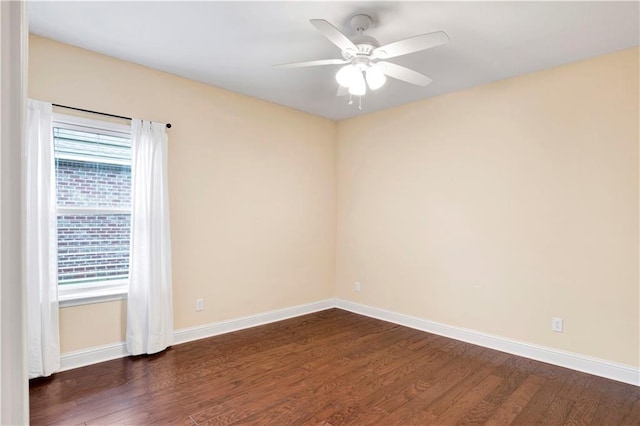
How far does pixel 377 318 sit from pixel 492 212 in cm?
187

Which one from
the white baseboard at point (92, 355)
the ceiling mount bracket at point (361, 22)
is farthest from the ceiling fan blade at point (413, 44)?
the white baseboard at point (92, 355)

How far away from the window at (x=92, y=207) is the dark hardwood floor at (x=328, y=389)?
2.34 feet

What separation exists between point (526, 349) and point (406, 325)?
1.24 m

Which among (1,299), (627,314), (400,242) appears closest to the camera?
(1,299)

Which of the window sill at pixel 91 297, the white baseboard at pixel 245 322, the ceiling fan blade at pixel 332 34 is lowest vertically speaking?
the white baseboard at pixel 245 322

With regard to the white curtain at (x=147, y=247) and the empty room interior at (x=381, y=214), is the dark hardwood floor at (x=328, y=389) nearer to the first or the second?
the empty room interior at (x=381, y=214)

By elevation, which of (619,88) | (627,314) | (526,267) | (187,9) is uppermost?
(187,9)

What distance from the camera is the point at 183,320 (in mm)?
3518

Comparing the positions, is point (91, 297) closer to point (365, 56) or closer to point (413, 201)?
point (365, 56)

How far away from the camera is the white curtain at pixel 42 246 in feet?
8.47

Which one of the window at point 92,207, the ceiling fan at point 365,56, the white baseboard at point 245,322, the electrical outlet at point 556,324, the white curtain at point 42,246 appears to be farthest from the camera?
the white baseboard at point 245,322

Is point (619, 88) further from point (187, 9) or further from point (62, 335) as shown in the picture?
point (62, 335)

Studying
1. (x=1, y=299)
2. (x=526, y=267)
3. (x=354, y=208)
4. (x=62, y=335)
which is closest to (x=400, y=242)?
(x=354, y=208)

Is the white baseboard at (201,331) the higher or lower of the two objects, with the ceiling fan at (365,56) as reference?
lower
